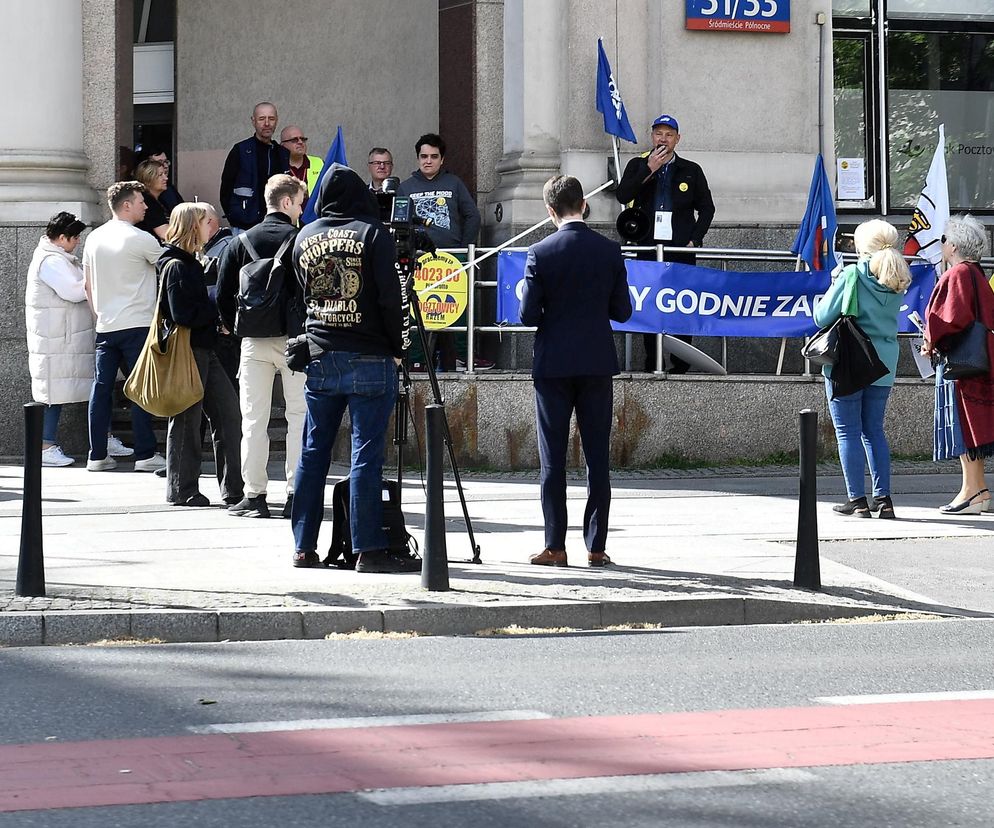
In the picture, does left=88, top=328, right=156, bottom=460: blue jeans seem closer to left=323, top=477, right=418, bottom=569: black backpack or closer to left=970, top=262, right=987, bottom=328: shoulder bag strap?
left=323, top=477, right=418, bottom=569: black backpack

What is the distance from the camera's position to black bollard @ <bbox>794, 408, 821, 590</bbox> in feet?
28.5

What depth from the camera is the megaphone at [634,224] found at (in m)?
14.9

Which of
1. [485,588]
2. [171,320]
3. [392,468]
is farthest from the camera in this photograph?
[392,468]

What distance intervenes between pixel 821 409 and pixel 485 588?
6.80 m

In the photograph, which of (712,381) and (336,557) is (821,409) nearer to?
(712,381)

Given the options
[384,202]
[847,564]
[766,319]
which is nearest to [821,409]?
[766,319]

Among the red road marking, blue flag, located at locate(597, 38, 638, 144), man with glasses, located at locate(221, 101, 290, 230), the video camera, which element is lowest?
the red road marking

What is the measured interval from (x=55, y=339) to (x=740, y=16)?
6.88 metres

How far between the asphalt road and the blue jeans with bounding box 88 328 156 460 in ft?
21.0

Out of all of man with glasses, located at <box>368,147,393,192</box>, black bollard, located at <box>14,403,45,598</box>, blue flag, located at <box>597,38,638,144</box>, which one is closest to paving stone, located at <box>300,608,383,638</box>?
black bollard, located at <box>14,403,45,598</box>

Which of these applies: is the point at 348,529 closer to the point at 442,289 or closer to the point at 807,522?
the point at 807,522

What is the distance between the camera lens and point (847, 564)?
9.66 metres

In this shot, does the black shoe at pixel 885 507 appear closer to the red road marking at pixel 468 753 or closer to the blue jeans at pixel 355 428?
the blue jeans at pixel 355 428

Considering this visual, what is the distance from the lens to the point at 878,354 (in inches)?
458
